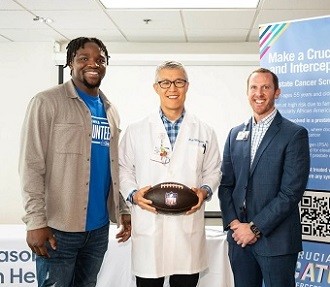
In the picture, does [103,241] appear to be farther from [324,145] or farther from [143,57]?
[143,57]

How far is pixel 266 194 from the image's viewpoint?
216 cm

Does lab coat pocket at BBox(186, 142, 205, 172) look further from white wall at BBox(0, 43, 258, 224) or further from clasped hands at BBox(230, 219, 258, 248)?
white wall at BBox(0, 43, 258, 224)

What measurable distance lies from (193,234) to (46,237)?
70 centimetres

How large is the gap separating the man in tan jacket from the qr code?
1402 millimetres

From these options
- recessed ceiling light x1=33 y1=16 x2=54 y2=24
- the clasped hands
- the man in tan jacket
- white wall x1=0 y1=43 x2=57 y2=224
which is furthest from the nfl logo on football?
white wall x1=0 y1=43 x2=57 y2=224

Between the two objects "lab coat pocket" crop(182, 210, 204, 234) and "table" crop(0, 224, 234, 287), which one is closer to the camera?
"lab coat pocket" crop(182, 210, 204, 234)

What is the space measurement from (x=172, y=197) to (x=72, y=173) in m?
0.48

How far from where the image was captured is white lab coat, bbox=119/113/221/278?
2.05 metres

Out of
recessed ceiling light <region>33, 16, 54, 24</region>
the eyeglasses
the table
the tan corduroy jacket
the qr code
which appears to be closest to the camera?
the tan corduroy jacket

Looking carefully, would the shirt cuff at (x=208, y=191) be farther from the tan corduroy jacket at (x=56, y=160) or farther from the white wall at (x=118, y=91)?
the white wall at (x=118, y=91)

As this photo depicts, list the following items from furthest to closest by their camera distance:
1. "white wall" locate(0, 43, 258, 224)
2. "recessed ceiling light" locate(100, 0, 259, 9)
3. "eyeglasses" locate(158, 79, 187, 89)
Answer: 1. "white wall" locate(0, 43, 258, 224)
2. "recessed ceiling light" locate(100, 0, 259, 9)
3. "eyeglasses" locate(158, 79, 187, 89)

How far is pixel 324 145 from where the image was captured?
292 cm

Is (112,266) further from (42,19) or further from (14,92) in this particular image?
(14,92)

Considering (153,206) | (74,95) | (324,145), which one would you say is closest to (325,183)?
(324,145)
